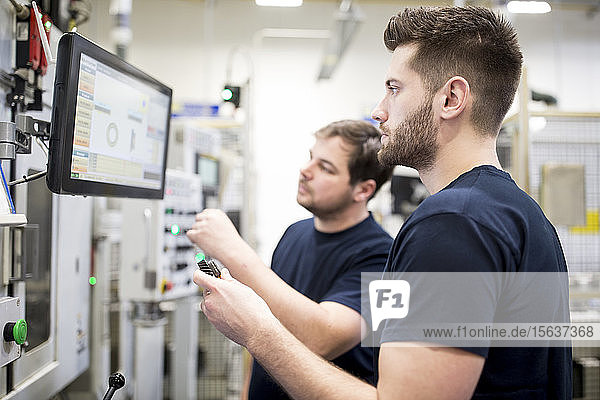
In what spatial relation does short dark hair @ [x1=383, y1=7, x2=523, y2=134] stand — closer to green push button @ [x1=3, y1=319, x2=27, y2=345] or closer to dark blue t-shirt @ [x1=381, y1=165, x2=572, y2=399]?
dark blue t-shirt @ [x1=381, y1=165, x2=572, y2=399]

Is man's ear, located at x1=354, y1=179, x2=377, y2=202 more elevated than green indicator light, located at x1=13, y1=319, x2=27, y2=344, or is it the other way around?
man's ear, located at x1=354, y1=179, x2=377, y2=202

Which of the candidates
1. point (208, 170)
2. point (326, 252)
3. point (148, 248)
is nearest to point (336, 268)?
point (326, 252)

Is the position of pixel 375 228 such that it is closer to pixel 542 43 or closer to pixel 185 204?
pixel 185 204

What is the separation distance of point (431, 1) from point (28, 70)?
6114 mm

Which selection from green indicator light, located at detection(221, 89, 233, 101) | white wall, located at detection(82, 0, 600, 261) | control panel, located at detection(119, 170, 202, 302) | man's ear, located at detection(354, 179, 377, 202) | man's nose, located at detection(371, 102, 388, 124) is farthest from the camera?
white wall, located at detection(82, 0, 600, 261)

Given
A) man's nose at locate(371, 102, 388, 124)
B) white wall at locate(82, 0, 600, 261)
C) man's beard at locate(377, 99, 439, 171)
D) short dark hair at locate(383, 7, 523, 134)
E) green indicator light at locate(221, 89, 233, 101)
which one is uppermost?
white wall at locate(82, 0, 600, 261)

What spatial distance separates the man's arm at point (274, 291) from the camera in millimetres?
1580

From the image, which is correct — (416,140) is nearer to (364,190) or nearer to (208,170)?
(364,190)

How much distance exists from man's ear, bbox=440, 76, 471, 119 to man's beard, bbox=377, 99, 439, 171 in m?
0.03

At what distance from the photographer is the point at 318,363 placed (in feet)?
3.57

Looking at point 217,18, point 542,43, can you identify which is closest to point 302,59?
point 217,18

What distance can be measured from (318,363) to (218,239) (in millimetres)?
609

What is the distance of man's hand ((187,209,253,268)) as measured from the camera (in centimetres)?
159

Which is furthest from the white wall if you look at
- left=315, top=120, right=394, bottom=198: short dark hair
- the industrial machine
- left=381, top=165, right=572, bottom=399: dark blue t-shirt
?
left=381, top=165, right=572, bottom=399: dark blue t-shirt
